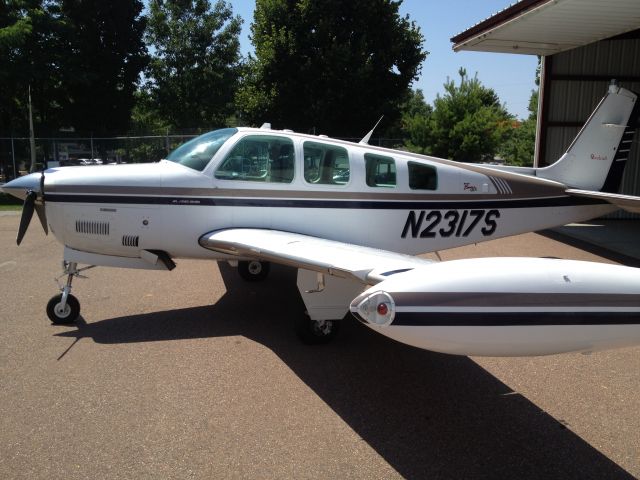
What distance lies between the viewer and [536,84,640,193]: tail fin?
770 cm

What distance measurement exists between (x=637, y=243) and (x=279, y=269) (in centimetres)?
777

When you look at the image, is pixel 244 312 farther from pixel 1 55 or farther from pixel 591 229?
pixel 1 55

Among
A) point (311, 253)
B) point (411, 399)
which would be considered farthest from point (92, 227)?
point (411, 399)

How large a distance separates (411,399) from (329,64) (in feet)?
64.4

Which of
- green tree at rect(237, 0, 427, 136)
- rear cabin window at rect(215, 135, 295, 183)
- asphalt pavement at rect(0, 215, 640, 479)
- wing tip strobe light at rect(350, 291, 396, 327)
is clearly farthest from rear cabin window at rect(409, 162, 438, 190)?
green tree at rect(237, 0, 427, 136)

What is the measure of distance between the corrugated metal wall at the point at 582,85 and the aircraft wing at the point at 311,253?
11.2 metres

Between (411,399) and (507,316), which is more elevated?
(507,316)

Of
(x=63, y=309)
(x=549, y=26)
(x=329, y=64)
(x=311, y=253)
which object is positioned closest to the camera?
(x=311, y=253)

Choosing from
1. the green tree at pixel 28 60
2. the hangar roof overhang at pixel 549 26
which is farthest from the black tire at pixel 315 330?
the green tree at pixel 28 60

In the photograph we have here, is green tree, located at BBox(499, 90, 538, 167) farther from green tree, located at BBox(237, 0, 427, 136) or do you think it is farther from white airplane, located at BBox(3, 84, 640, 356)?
white airplane, located at BBox(3, 84, 640, 356)

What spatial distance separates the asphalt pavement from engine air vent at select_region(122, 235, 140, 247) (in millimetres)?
890

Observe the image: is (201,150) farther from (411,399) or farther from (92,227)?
(411,399)

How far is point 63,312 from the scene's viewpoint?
18.1 ft

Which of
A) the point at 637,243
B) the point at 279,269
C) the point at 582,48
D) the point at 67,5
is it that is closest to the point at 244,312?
the point at 279,269
